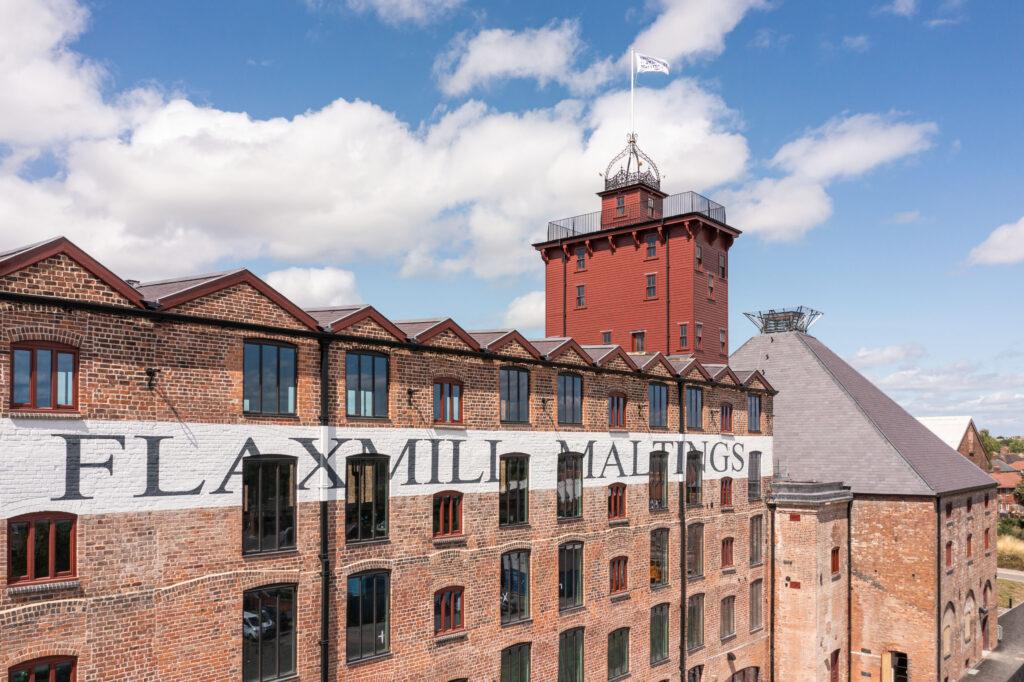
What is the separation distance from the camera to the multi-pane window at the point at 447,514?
64.8 feet

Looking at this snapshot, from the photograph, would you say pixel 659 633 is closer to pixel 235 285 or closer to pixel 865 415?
pixel 865 415

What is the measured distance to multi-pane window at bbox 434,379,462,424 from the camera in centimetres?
1990

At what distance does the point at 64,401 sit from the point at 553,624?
579 inches

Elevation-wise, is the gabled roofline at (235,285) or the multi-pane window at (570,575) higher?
the gabled roofline at (235,285)

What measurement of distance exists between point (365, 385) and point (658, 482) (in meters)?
12.9

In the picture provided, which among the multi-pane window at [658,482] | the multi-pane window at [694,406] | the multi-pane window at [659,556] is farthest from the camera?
the multi-pane window at [694,406]

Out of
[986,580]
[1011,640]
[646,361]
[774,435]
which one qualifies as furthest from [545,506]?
[1011,640]

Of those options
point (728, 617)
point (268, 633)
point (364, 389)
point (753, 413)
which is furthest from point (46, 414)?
point (753, 413)

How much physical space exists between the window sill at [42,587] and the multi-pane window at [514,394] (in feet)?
36.7

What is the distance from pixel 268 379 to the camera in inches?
648

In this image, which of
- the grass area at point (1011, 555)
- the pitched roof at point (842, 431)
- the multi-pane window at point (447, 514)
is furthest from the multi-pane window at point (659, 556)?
the grass area at point (1011, 555)

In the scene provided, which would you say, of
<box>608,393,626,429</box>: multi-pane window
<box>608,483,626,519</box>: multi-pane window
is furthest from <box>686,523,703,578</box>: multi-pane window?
<box>608,393,626,429</box>: multi-pane window

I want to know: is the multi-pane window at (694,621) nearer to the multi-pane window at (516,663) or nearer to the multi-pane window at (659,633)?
the multi-pane window at (659,633)

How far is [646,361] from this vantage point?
27.2 m
